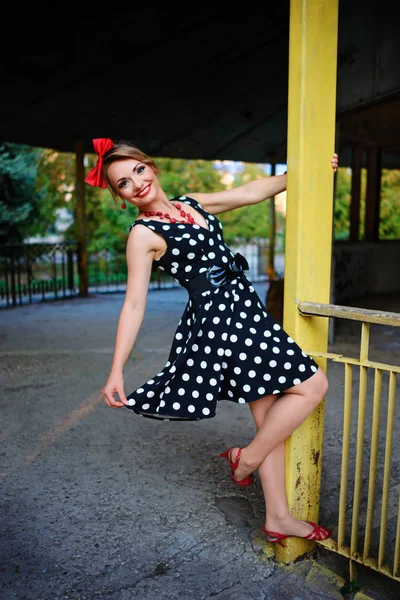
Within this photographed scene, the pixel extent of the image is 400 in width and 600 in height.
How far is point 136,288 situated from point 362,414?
40.8 inches

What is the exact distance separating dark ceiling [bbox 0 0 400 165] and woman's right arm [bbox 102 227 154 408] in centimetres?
367

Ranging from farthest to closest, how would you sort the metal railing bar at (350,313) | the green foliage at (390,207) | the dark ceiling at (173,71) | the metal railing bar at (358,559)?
the green foliage at (390,207)
the dark ceiling at (173,71)
the metal railing bar at (358,559)
the metal railing bar at (350,313)

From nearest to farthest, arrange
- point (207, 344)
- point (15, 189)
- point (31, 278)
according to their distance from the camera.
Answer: point (207, 344)
point (31, 278)
point (15, 189)

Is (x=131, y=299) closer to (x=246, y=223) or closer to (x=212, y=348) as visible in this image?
(x=212, y=348)

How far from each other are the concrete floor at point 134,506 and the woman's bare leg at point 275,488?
0.18 metres

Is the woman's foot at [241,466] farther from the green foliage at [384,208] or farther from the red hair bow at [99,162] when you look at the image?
the green foliage at [384,208]

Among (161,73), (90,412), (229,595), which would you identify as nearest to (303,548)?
(229,595)

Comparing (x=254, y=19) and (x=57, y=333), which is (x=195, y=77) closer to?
(x=254, y=19)

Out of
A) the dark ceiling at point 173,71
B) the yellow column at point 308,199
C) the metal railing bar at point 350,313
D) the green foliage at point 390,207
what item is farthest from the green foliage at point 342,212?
the metal railing bar at point 350,313

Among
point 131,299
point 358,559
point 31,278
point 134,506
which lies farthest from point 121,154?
point 31,278

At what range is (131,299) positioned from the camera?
203 cm

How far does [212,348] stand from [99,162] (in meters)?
0.87

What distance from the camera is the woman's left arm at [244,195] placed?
2.35 metres

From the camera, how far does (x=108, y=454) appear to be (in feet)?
10.5
